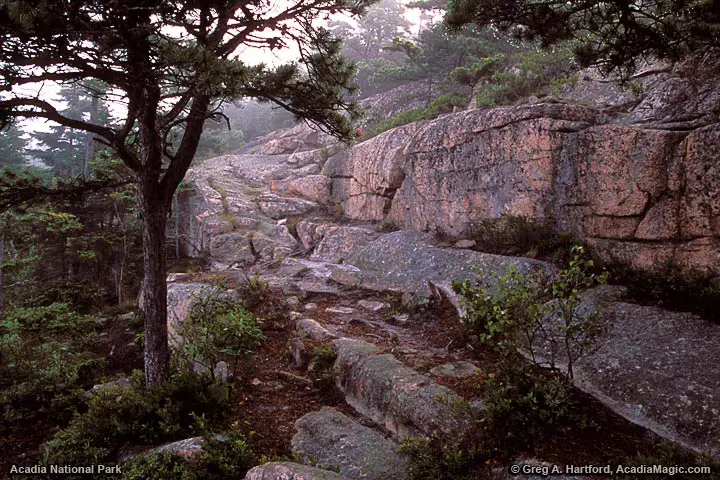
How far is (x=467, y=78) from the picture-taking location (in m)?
16.9

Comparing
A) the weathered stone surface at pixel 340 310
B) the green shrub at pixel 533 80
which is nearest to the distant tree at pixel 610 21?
the green shrub at pixel 533 80

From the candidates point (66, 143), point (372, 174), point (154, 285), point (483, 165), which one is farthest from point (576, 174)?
point (66, 143)

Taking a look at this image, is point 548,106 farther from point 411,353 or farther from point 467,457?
point 467,457

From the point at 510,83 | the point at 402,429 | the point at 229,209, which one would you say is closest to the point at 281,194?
the point at 229,209

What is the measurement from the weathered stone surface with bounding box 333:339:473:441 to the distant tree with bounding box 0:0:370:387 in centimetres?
323

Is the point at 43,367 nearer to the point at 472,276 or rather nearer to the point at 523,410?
the point at 472,276

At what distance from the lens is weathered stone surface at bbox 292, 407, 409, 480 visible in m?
4.81

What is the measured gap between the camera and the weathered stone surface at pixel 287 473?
3789 millimetres

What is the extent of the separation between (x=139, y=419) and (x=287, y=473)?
10.9 feet

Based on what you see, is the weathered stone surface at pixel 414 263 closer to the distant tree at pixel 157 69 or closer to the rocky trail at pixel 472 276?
the rocky trail at pixel 472 276

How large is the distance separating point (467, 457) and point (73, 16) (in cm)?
693

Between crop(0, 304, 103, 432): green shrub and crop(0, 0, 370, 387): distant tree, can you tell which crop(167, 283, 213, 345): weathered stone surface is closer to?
crop(0, 304, 103, 432): green shrub

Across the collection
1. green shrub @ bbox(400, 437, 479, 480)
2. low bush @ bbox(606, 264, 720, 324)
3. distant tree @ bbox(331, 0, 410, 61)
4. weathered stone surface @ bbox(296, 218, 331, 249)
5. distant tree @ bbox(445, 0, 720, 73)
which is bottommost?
green shrub @ bbox(400, 437, 479, 480)

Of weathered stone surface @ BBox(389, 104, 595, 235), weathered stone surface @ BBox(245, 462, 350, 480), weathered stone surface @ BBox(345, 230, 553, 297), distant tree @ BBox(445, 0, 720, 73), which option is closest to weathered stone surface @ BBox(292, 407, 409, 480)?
weathered stone surface @ BBox(245, 462, 350, 480)
